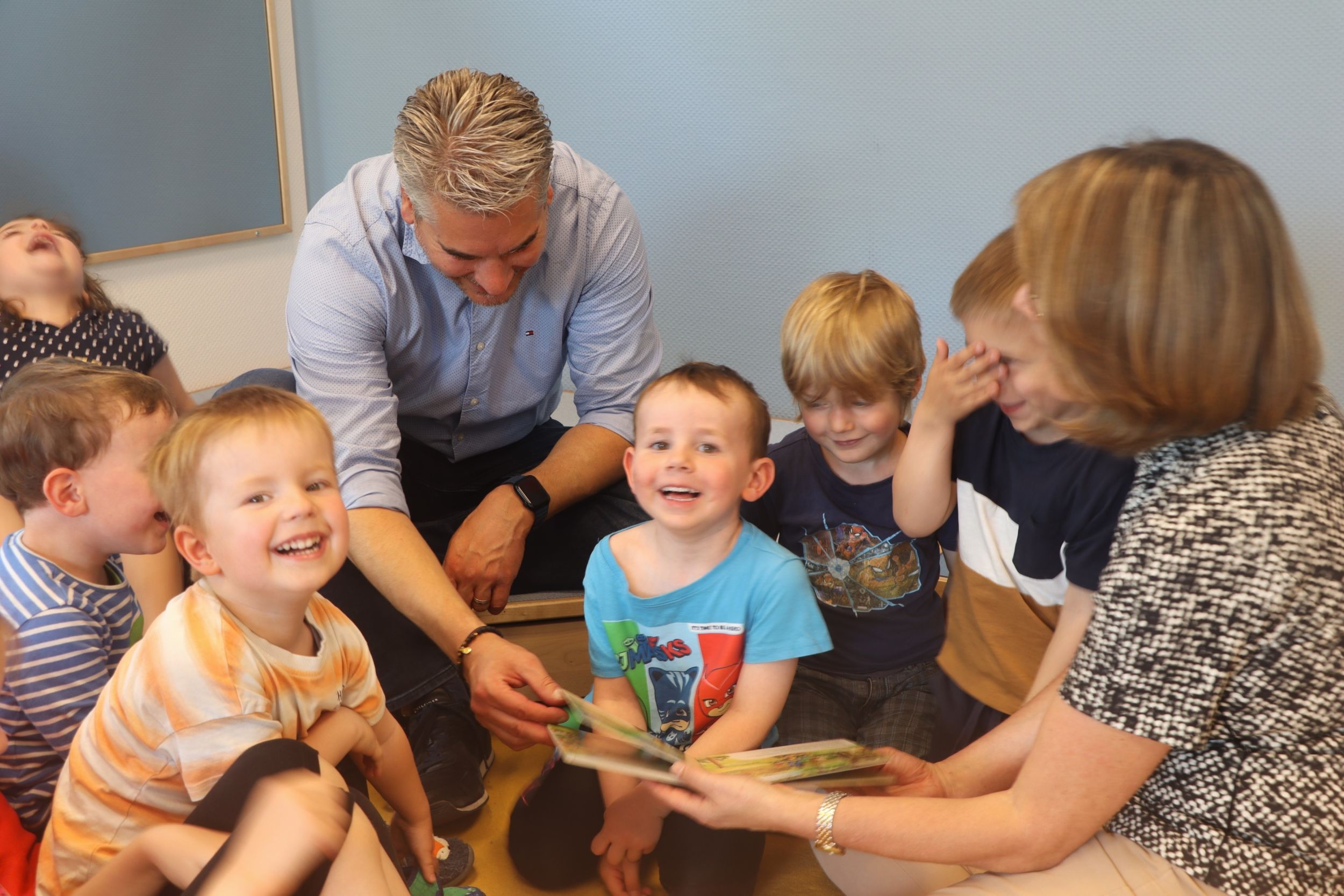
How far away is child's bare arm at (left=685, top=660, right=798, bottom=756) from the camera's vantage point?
1.50 metres

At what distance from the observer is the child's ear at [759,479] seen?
1535mm

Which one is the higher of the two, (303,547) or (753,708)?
(303,547)

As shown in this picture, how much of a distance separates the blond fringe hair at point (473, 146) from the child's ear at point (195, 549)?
26.4 inches

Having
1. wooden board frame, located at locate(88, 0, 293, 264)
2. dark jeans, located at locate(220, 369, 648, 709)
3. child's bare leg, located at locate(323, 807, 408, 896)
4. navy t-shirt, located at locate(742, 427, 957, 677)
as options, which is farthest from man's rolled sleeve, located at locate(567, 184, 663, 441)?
wooden board frame, located at locate(88, 0, 293, 264)

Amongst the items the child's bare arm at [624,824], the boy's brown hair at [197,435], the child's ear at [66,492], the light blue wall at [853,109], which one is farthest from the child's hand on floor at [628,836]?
the light blue wall at [853,109]

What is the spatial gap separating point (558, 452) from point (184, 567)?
28.1 inches

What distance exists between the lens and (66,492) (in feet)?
4.43

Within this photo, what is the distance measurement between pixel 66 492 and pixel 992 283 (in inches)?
46.7

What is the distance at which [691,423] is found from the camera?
4.86 feet

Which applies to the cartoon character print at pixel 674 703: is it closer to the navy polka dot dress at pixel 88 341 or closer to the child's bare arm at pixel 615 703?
the child's bare arm at pixel 615 703

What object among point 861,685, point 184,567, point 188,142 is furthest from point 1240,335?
point 188,142

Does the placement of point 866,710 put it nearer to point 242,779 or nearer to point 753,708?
point 753,708

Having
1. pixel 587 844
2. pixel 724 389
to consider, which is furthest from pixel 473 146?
pixel 587 844

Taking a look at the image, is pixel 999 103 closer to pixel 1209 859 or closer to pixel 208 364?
pixel 1209 859
